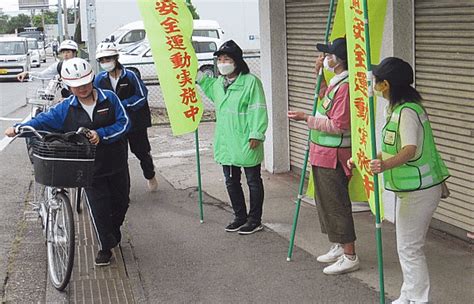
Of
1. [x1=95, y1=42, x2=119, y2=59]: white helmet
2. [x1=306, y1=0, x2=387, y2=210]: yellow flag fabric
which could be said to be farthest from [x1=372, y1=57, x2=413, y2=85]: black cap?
[x1=95, y1=42, x2=119, y2=59]: white helmet

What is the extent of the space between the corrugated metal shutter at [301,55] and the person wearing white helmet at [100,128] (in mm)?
3362

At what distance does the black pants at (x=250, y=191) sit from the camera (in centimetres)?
702

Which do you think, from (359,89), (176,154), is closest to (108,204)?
(359,89)

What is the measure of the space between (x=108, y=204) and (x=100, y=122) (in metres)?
0.71

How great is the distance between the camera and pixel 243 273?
6.00 m

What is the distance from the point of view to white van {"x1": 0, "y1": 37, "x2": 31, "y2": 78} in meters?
32.9

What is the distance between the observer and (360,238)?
682cm

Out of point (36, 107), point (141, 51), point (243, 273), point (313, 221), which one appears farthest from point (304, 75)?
point (141, 51)

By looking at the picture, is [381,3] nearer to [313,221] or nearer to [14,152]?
[313,221]

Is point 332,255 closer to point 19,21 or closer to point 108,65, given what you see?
point 108,65

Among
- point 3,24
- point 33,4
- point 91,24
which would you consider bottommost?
point 91,24

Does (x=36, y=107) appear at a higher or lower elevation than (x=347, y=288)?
higher

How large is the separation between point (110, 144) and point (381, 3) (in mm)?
2428

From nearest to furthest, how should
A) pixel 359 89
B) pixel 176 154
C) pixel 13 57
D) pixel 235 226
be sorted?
pixel 359 89 → pixel 235 226 → pixel 176 154 → pixel 13 57
